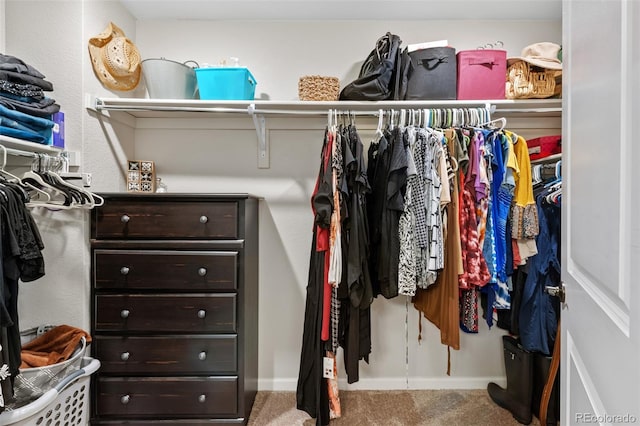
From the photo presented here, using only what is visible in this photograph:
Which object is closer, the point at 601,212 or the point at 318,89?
the point at 601,212

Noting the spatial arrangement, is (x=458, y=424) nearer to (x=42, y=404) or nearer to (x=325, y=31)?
(x=42, y=404)

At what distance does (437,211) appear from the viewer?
1.50 m

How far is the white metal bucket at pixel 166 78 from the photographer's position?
67.8 inches

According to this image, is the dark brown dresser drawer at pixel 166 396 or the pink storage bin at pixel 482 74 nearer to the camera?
the dark brown dresser drawer at pixel 166 396

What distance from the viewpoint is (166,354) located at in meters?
1.53

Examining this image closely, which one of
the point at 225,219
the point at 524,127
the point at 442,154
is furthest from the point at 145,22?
the point at 524,127

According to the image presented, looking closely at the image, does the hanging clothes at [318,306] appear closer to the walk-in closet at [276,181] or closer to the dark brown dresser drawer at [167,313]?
the walk-in closet at [276,181]

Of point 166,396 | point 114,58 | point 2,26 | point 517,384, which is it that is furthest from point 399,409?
point 2,26

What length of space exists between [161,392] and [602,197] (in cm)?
186

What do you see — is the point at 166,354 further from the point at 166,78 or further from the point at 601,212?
the point at 601,212

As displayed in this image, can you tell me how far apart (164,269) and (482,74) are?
6.34 feet

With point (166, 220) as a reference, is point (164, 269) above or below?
below

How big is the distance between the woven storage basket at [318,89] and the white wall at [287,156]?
28cm

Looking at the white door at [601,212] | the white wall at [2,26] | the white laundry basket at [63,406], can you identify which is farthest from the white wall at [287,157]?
the white door at [601,212]
